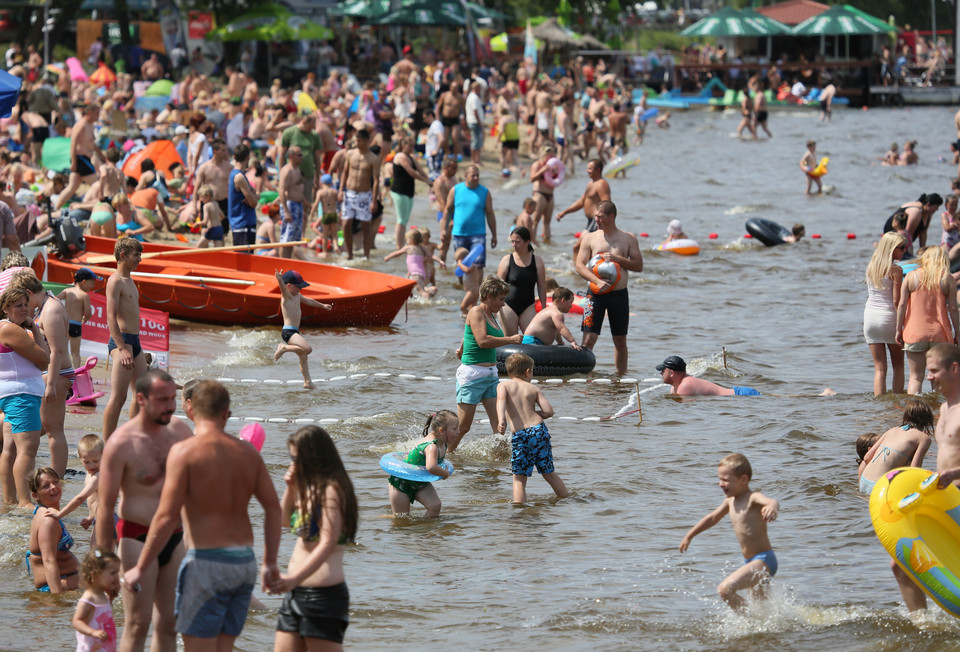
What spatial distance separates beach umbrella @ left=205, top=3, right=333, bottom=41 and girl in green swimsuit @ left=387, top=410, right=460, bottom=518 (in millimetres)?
31563

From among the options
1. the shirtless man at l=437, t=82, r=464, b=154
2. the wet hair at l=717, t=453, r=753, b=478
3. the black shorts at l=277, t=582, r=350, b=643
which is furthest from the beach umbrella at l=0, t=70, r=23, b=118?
the shirtless man at l=437, t=82, r=464, b=154

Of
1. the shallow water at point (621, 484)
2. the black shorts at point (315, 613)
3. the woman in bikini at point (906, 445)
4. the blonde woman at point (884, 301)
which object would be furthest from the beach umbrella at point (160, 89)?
the black shorts at point (315, 613)

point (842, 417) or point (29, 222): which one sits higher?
point (29, 222)

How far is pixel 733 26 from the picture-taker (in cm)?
5422

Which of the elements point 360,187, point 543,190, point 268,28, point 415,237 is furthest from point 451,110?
point 268,28

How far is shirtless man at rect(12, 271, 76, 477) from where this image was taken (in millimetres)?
7773

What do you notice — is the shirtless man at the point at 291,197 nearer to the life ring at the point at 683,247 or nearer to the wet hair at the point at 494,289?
the life ring at the point at 683,247

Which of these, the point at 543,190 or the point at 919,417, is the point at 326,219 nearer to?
the point at 543,190

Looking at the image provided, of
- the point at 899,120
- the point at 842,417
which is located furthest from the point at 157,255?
the point at 899,120

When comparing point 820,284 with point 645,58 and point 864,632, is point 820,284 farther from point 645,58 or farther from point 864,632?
point 645,58

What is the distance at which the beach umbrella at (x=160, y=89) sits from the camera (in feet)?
103

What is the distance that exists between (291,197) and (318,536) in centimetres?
1248

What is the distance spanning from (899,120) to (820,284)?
29868 millimetres

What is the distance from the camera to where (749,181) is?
1235 inches
